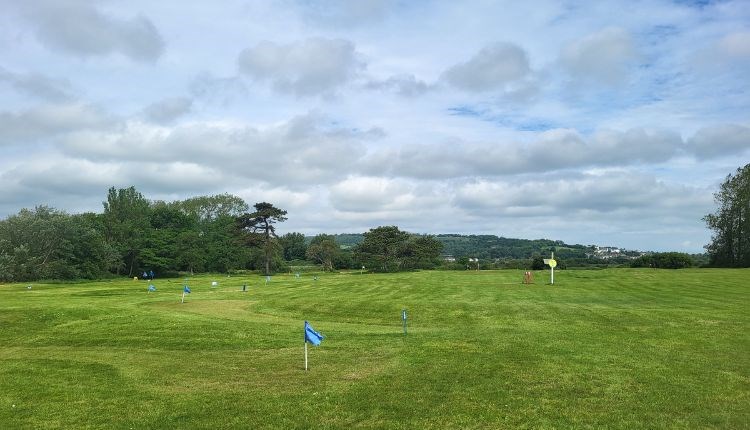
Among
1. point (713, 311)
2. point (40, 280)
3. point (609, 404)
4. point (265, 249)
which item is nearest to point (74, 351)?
point (609, 404)

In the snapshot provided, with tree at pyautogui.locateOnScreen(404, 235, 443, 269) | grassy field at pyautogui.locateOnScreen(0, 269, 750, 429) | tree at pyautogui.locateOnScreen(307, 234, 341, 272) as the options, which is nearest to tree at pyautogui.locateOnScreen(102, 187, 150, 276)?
tree at pyautogui.locateOnScreen(307, 234, 341, 272)

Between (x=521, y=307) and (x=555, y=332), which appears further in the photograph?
(x=521, y=307)

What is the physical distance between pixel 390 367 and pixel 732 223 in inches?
3286

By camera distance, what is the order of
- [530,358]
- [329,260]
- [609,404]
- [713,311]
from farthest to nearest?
1. [329,260]
2. [713,311]
3. [530,358]
4. [609,404]

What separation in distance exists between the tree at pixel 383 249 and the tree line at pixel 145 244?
19 centimetres

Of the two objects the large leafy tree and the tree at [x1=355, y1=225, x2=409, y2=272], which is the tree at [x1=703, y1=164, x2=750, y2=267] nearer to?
the tree at [x1=355, y1=225, x2=409, y2=272]

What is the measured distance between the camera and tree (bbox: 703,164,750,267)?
257ft

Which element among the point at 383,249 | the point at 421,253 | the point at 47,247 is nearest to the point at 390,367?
the point at 383,249

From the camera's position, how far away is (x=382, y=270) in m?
96.8

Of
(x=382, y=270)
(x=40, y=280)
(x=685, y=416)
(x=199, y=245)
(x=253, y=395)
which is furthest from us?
(x=199, y=245)

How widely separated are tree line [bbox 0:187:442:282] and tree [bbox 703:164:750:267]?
4753cm

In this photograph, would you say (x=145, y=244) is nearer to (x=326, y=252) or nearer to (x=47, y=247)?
(x=47, y=247)

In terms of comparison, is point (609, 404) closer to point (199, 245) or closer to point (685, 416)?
point (685, 416)

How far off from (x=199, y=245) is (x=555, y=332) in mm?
93875
